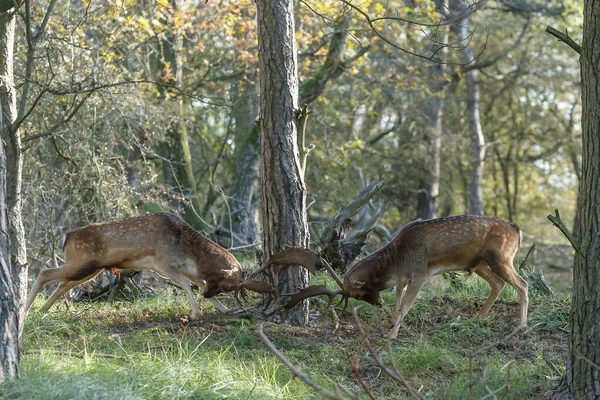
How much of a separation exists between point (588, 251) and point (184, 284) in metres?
5.22

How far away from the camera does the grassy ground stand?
21.6ft

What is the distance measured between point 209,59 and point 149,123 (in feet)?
19.0

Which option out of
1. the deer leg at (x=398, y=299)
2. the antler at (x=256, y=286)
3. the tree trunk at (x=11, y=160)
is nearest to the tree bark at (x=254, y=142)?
the deer leg at (x=398, y=299)

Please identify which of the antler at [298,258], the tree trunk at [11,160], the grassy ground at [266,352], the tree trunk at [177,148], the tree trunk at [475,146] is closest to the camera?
the grassy ground at [266,352]

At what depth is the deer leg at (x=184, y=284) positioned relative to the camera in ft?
32.8

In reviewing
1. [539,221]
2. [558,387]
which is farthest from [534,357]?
[539,221]

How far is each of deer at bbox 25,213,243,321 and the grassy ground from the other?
0.41m

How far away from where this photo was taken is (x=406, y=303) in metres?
9.98

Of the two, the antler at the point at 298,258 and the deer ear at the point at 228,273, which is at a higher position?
the antler at the point at 298,258

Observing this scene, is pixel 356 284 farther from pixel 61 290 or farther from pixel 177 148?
pixel 177 148

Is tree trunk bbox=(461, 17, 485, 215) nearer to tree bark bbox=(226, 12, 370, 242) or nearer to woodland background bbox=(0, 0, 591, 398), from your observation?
woodland background bbox=(0, 0, 591, 398)

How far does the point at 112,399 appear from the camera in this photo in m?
5.88

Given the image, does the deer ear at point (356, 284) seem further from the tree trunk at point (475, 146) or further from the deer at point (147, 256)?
the tree trunk at point (475, 146)

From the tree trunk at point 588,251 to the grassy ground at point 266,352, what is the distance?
59cm
